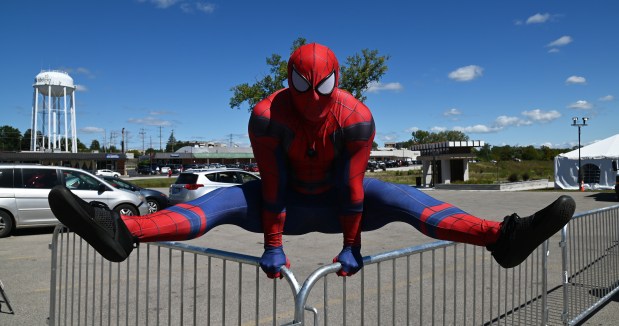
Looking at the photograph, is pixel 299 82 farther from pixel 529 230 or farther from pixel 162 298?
pixel 162 298

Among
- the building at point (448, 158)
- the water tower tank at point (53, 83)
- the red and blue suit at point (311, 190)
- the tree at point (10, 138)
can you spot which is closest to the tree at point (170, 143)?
the tree at point (10, 138)

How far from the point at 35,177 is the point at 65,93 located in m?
49.7

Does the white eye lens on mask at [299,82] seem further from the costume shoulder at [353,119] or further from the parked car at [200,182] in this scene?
the parked car at [200,182]

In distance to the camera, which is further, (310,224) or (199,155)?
(199,155)

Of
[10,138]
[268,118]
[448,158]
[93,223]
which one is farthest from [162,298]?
[10,138]

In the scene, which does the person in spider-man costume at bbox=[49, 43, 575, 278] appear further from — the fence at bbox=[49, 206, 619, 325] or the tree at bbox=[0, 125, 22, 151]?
the tree at bbox=[0, 125, 22, 151]

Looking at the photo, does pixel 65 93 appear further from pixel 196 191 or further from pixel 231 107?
pixel 196 191

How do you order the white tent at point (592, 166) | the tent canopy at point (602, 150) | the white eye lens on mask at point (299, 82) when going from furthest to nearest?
1. the tent canopy at point (602, 150)
2. the white tent at point (592, 166)
3. the white eye lens on mask at point (299, 82)

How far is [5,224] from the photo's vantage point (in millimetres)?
8727

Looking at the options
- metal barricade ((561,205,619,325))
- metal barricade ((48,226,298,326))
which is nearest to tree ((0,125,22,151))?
metal barricade ((48,226,298,326))

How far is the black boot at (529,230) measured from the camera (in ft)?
5.88

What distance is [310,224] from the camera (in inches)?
93.1

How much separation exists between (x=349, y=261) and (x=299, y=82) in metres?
0.88

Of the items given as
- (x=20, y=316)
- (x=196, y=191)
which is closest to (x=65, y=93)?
(x=196, y=191)
